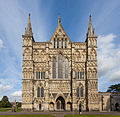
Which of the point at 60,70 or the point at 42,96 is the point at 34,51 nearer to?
the point at 60,70

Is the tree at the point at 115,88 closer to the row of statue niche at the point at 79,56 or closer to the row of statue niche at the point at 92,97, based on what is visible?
the row of statue niche at the point at 92,97

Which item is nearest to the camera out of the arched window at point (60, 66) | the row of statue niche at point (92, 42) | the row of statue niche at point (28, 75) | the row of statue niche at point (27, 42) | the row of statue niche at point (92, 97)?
the row of statue niche at point (92, 97)

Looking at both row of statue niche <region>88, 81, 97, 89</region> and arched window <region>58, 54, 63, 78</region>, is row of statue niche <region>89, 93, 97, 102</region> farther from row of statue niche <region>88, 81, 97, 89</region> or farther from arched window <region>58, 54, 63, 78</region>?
arched window <region>58, 54, 63, 78</region>

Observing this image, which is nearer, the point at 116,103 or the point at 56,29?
the point at 116,103

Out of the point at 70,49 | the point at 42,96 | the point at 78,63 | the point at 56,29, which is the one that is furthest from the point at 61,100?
the point at 56,29

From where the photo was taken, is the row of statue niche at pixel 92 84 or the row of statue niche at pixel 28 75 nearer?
the row of statue niche at pixel 92 84

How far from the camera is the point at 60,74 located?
1932 inches

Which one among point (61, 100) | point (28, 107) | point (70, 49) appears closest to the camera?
point (28, 107)

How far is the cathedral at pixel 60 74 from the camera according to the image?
45.8m

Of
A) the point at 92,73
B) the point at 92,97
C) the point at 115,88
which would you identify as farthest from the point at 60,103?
the point at 115,88

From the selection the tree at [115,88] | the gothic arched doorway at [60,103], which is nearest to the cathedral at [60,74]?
the gothic arched doorway at [60,103]

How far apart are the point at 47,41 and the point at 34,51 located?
5621 millimetres

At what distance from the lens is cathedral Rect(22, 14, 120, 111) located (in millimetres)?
45844

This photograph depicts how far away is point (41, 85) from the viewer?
47.3 m
